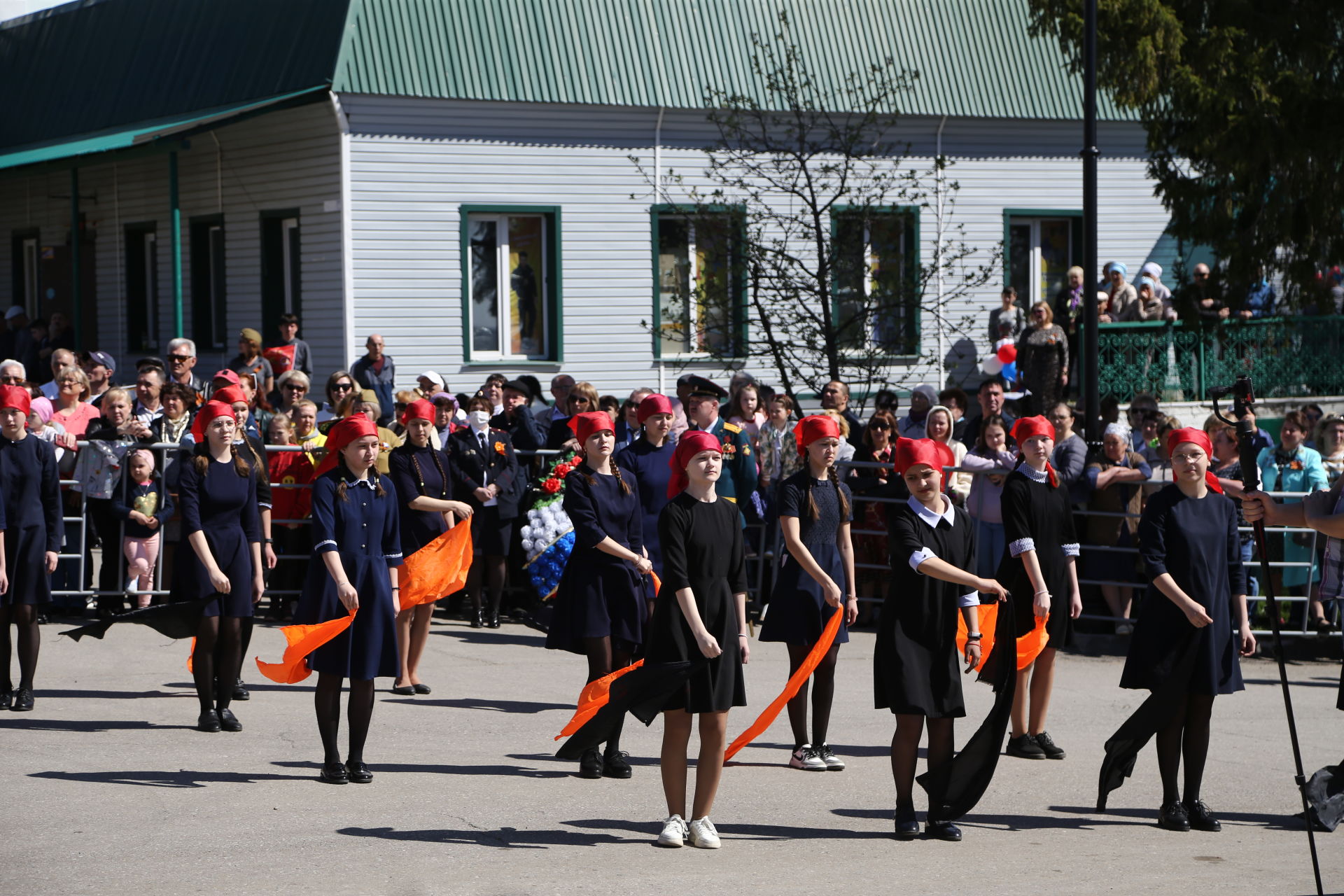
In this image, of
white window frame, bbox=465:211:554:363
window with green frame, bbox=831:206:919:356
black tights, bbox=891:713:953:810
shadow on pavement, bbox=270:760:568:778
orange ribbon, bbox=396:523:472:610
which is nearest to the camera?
black tights, bbox=891:713:953:810

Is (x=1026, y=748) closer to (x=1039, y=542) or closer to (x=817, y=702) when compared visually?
(x=1039, y=542)

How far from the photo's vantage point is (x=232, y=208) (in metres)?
22.2

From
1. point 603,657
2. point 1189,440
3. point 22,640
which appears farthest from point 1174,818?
point 22,640

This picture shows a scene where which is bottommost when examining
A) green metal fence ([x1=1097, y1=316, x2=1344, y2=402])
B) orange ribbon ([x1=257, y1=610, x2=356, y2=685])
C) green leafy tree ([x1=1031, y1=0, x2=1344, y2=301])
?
orange ribbon ([x1=257, y1=610, x2=356, y2=685])

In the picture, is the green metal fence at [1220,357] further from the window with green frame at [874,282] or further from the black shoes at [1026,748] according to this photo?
the black shoes at [1026,748]

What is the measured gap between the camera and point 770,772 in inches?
363

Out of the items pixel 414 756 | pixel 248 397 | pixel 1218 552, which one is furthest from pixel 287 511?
pixel 1218 552

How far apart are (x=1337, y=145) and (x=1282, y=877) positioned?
39.0 ft

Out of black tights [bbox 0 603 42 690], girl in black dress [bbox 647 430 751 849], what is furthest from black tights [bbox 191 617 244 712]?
girl in black dress [bbox 647 430 751 849]

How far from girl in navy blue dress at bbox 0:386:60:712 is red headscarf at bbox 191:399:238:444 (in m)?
1.14

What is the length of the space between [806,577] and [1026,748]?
5.50 ft

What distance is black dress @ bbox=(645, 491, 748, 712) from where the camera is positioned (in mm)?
7484

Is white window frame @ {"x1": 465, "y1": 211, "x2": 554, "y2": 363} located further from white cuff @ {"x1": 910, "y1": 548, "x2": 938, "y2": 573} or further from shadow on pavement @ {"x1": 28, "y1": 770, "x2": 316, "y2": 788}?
white cuff @ {"x1": 910, "y1": 548, "x2": 938, "y2": 573}

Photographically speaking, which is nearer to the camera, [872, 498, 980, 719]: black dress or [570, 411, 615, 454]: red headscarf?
[872, 498, 980, 719]: black dress
